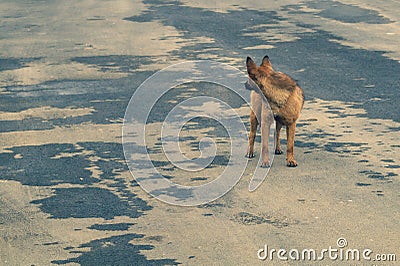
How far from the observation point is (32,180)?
8750 mm

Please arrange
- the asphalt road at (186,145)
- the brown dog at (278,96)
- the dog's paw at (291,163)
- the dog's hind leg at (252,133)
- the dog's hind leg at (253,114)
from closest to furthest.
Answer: the asphalt road at (186,145) < the brown dog at (278,96) < the dog's hind leg at (253,114) < the dog's paw at (291,163) < the dog's hind leg at (252,133)

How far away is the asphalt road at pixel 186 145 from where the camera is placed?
7125 millimetres

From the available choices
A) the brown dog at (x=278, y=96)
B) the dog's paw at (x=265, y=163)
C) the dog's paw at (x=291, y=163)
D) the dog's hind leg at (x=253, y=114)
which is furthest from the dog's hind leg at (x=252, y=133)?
the dog's paw at (x=291, y=163)

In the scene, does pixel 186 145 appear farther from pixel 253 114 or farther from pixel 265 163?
pixel 265 163

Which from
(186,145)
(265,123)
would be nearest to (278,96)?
(265,123)

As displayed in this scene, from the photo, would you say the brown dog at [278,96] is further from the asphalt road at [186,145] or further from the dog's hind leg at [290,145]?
the asphalt road at [186,145]

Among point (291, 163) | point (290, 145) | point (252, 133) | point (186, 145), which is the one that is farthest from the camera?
point (186, 145)

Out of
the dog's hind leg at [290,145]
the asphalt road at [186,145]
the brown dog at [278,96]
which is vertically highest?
the brown dog at [278,96]

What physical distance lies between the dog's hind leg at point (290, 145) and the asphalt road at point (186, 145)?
0.30 ft

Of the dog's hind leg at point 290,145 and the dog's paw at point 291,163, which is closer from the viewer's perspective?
the dog's hind leg at point 290,145

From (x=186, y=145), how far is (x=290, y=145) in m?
1.47

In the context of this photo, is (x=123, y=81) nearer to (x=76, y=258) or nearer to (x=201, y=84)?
(x=201, y=84)

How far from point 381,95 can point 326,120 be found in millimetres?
1515

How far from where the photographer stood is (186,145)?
977 centimetres
